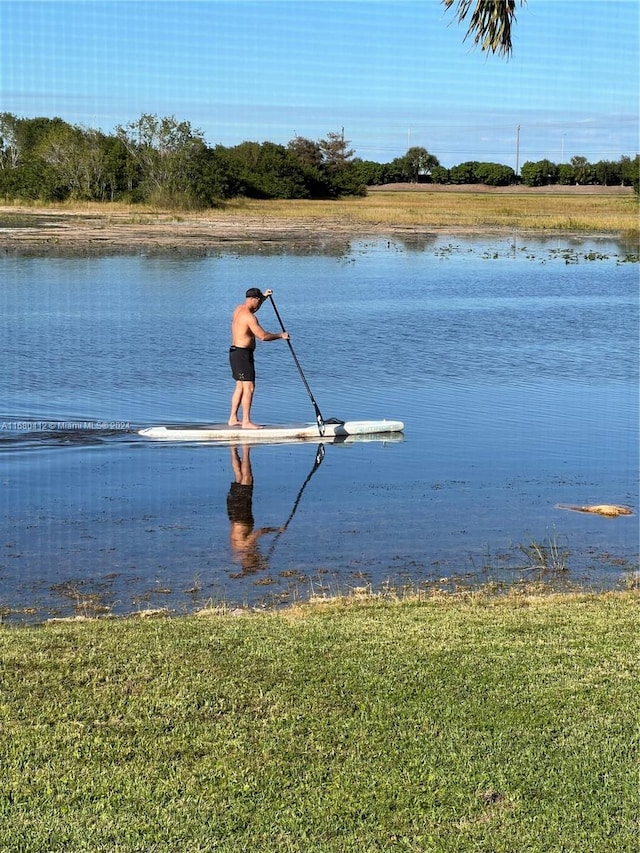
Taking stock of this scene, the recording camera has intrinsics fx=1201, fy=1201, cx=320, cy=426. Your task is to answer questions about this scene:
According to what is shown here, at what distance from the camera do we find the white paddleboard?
50.7 feet

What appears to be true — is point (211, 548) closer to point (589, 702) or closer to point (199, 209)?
point (589, 702)

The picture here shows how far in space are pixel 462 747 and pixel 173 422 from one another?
11.7 meters

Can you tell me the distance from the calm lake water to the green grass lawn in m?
1.99

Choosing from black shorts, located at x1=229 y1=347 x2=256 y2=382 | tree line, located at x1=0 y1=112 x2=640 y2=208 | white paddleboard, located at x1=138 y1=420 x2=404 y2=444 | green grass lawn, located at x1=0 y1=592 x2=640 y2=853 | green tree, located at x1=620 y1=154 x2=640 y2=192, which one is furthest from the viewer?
green tree, located at x1=620 y1=154 x2=640 y2=192

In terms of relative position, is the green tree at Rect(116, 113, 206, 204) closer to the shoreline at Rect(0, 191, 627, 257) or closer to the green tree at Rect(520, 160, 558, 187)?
the shoreline at Rect(0, 191, 627, 257)

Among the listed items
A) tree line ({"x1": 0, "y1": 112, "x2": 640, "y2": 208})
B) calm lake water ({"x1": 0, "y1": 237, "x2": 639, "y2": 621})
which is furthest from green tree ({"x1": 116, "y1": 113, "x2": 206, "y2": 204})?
calm lake water ({"x1": 0, "y1": 237, "x2": 639, "y2": 621})

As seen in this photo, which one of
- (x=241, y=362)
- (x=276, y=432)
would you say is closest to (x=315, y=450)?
(x=276, y=432)

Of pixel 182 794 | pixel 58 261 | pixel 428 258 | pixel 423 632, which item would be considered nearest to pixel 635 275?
pixel 428 258

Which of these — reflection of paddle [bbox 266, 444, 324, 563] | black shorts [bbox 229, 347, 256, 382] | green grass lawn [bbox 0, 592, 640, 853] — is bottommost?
reflection of paddle [bbox 266, 444, 324, 563]

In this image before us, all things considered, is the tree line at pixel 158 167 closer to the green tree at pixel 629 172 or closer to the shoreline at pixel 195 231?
the shoreline at pixel 195 231

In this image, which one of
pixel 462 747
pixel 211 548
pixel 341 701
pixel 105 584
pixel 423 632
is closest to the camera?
pixel 462 747

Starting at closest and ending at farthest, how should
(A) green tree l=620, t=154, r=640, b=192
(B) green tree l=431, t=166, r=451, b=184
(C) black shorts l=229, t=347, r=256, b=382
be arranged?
→ (C) black shorts l=229, t=347, r=256, b=382
(A) green tree l=620, t=154, r=640, b=192
(B) green tree l=431, t=166, r=451, b=184

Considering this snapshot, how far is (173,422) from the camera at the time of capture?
16.8 m

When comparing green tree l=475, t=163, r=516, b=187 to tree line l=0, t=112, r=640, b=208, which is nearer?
tree line l=0, t=112, r=640, b=208
